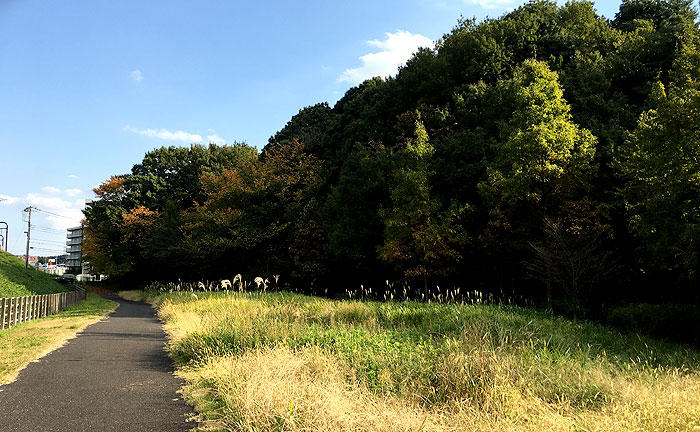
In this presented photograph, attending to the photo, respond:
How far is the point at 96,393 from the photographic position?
6605 mm

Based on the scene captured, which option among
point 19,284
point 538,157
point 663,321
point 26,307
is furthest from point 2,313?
point 663,321

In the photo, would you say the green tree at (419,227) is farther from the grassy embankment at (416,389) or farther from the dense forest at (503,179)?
the grassy embankment at (416,389)

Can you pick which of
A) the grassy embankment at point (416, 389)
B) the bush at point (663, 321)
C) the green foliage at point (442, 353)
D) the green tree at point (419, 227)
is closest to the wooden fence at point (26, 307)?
the green foliage at point (442, 353)

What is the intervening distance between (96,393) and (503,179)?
1834cm

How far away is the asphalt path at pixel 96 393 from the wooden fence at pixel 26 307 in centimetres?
642

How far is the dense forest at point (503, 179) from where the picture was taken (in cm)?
1753

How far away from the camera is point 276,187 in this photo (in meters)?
39.2

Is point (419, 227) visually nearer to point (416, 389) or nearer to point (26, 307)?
point (26, 307)

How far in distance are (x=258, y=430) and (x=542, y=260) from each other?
16822 mm

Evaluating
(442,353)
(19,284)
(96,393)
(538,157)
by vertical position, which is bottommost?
(96,393)

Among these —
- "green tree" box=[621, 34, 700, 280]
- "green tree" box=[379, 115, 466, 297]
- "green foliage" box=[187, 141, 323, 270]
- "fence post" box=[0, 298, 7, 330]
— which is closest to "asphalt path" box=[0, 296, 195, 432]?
"fence post" box=[0, 298, 7, 330]

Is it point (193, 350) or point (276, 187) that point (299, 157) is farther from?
point (193, 350)

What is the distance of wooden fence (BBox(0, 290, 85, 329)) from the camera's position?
49.9 feet

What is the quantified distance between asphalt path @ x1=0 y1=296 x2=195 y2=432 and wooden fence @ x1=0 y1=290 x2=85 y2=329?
642 cm
